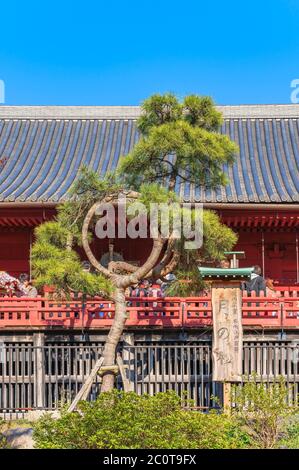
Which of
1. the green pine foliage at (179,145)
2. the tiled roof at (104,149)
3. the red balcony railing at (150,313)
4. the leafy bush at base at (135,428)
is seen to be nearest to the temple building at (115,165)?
the tiled roof at (104,149)

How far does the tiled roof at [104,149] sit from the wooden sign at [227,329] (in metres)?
5.94

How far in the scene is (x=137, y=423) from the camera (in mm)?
12148

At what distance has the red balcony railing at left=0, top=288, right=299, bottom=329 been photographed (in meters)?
17.2

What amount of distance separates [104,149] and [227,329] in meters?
10.8

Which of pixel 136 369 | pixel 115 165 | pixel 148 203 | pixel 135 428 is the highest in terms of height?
pixel 115 165

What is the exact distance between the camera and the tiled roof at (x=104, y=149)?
72.6 ft

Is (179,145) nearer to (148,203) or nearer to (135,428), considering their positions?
(148,203)

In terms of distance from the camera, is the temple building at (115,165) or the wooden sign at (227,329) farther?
the temple building at (115,165)

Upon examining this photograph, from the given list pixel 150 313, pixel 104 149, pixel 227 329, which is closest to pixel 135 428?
pixel 227 329

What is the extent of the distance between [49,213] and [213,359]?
724cm

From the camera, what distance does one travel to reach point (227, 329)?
50.7 feet

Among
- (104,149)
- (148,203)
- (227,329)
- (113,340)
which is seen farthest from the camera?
(104,149)

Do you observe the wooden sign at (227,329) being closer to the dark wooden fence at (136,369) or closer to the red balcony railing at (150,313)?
the dark wooden fence at (136,369)

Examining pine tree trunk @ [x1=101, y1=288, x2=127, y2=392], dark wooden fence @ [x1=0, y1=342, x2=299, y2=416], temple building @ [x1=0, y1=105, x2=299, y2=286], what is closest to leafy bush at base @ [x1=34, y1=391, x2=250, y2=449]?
pine tree trunk @ [x1=101, y1=288, x2=127, y2=392]
